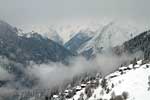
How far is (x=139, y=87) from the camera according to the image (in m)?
83.9

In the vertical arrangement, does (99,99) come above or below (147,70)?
below

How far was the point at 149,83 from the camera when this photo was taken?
8375 cm

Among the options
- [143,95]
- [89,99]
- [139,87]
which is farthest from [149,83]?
[89,99]

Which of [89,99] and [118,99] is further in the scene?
[89,99]

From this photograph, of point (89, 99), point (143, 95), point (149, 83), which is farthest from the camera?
point (89, 99)

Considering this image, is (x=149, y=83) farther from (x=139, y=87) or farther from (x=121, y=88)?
(x=121, y=88)

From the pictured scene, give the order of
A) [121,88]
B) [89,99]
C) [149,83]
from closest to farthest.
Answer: [149,83] → [121,88] → [89,99]

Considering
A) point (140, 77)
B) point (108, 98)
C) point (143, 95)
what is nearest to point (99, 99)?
point (108, 98)

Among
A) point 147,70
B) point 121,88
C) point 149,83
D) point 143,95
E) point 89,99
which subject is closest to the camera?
point 143,95

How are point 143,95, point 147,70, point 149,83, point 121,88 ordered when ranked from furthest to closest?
point 147,70, point 121,88, point 149,83, point 143,95

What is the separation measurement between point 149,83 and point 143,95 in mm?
7787

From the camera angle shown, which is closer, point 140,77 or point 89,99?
point 140,77

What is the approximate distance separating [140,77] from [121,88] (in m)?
6.91

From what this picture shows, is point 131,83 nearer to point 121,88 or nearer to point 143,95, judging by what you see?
point 121,88
